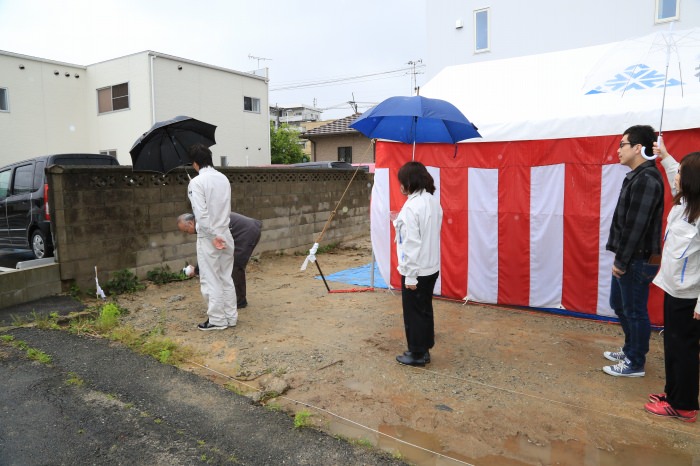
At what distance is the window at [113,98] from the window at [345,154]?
10.7 metres

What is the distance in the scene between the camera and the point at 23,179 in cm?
746

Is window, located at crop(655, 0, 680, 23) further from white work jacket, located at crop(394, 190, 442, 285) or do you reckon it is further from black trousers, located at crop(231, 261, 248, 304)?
black trousers, located at crop(231, 261, 248, 304)

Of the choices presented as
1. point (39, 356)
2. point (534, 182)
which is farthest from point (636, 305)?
point (39, 356)

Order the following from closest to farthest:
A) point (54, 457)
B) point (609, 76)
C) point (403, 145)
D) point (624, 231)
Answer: point (54, 457) → point (624, 231) → point (609, 76) → point (403, 145)

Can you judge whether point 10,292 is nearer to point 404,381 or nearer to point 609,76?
point 404,381

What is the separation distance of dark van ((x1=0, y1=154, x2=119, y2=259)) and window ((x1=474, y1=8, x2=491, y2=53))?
38.8ft

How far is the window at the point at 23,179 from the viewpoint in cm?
733

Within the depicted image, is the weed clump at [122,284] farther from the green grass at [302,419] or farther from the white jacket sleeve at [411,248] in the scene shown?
the white jacket sleeve at [411,248]

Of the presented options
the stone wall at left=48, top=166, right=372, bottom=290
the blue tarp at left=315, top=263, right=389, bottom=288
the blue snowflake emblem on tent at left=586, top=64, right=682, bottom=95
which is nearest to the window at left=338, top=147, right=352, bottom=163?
the stone wall at left=48, top=166, right=372, bottom=290

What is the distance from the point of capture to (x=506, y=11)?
14.2 metres

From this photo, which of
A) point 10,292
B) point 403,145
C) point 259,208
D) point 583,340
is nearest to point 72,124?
point 259,208

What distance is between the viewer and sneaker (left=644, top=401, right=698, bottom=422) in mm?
3010

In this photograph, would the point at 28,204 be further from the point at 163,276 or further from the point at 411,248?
the point at 411,248

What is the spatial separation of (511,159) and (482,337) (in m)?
2.05
